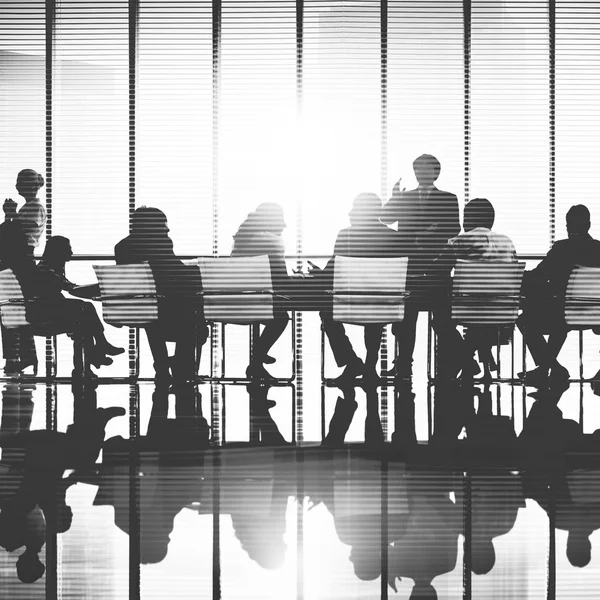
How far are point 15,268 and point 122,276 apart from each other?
2.16 feet

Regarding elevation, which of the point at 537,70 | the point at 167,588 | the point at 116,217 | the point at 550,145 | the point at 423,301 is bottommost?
the point at 167,588

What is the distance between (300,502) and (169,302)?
337 cm

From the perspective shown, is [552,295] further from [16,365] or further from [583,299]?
[16,365]

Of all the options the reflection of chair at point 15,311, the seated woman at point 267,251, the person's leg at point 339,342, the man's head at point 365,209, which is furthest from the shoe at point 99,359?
the man's head at point 365,209

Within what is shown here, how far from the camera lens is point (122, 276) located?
5516 millimetres

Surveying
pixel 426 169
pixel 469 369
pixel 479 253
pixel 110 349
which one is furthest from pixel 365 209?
pixel 110 349

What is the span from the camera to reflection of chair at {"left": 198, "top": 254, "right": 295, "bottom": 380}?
17.8 feet

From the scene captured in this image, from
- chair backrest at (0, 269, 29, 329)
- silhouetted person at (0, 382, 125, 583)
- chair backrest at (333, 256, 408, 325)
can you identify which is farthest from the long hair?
silhouetted person at (0, 382, 125, 583)

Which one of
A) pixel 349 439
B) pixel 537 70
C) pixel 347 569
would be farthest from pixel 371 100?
pixel 347 569

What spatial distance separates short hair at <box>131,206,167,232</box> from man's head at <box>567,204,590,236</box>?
2579mm

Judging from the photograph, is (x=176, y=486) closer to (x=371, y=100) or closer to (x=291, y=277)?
(x=291, y=277)

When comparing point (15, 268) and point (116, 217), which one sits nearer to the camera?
point (15, 268)

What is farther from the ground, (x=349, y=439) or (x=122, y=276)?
(x=122, y=276)

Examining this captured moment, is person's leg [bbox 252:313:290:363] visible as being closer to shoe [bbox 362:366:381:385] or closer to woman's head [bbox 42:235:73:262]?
shoe [bbox 362:366:381:385]
